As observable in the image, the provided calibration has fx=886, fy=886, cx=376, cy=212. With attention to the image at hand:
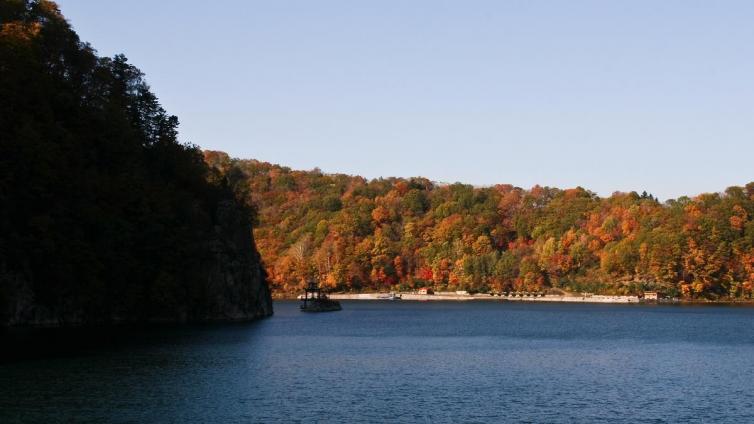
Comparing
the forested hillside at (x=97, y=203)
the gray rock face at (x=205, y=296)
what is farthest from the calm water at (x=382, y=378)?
the forested hillside at (x=97, y=203)

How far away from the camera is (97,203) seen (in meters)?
99.7

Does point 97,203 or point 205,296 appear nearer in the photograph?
point 97,203

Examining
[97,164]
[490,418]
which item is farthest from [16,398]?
[97,164]

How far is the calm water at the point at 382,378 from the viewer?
5012 cm

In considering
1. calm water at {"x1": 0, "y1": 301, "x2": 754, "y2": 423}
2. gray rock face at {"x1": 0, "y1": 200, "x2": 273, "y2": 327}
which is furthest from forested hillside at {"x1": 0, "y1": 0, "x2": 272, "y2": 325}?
calm water at {"x1": 0, "y1": 301, "x2": 754, "y2": 423}

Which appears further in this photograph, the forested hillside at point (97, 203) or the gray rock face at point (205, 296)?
the forested hillside at point (97, 203)

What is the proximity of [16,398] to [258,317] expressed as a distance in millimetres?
77867

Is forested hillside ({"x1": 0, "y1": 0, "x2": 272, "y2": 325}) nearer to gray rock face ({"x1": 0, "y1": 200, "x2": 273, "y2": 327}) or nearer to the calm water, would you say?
gray rock face ({"x1": 0, "y1": 200, "x2": 273, "y2": 327})

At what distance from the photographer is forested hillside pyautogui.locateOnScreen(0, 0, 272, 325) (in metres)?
90.3

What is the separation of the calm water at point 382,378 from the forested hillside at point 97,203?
9.35m

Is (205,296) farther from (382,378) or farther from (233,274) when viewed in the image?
(382,378)

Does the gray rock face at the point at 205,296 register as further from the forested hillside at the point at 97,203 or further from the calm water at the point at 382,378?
the calm water at the point at 382,378

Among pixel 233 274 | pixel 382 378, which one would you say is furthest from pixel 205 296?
pixel 382 378

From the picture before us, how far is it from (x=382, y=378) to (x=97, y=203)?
4959 cm
